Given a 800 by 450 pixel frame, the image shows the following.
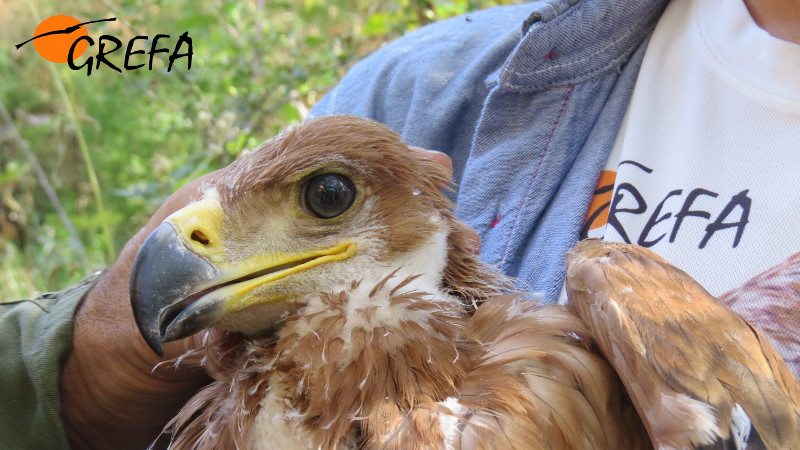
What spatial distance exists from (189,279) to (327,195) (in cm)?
32

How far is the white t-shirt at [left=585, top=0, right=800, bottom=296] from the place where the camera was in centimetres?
152

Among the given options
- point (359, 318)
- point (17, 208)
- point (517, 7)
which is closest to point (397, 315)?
point (359, 318)

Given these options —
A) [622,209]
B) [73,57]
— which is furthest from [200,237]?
[73,57]

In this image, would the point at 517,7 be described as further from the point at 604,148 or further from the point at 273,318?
the point at 273,318

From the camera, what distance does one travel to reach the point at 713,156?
166 centimetres

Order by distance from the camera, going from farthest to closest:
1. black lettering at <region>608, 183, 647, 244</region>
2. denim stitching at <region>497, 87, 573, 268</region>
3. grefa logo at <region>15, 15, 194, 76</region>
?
grefa logo at <region>15, 15, 194, 76</region> → denim stitching at <region>497, 87, 573, 268</region> → black lettering at <region>608, 183, 647, 244</region>

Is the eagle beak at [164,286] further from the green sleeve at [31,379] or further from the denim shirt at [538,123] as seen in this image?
the denim shirt at [538,123]

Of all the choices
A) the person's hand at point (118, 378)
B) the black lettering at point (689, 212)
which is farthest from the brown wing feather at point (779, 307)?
the person's hand at point (118, 378)

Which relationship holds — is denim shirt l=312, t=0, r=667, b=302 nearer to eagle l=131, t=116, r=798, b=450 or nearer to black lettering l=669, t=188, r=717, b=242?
black lettering l=669, t=188, r=717, b=242

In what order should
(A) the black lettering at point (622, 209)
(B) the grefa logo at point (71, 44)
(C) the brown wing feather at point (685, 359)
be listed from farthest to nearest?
(B) the grefa logo at point (71, 44) < (A) the black lettering at point (622, 209) < (C) the brown wing feather at point (685, 359)

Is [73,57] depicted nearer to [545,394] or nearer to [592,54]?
[592,54]

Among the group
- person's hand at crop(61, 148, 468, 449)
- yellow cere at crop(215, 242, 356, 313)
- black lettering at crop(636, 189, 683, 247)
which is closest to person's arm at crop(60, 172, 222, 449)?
person's hand at crop(61, 148, 468, 449)

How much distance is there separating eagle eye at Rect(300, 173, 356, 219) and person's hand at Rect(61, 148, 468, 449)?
0.30 metres

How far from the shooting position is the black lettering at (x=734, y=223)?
5.02ft
